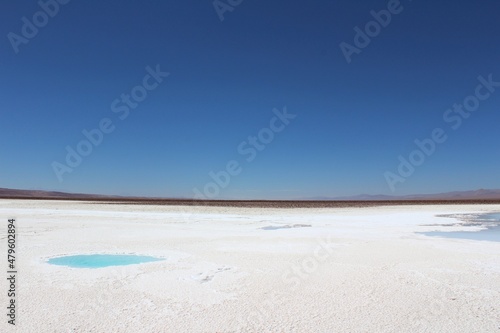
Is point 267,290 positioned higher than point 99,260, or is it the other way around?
point 99,260

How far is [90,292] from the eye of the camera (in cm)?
646

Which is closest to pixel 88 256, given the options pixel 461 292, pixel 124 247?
pixel 124 247

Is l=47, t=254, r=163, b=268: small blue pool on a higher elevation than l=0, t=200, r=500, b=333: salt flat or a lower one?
higher

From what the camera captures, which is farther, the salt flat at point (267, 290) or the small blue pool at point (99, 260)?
the small blue pool at point (99, 260)

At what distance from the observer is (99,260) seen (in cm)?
952

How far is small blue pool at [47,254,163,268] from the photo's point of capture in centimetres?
891

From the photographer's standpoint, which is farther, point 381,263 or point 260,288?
point 381,263

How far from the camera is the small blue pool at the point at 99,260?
Result: 8.91m

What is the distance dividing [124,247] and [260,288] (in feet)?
19.8

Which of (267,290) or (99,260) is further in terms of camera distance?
(99,260)

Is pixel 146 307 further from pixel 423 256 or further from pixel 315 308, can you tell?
pixel 423 256

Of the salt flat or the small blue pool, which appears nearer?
the salt flat

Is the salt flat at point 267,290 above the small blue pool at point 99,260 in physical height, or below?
below

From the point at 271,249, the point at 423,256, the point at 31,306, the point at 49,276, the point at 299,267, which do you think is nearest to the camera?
the point at 31,306
